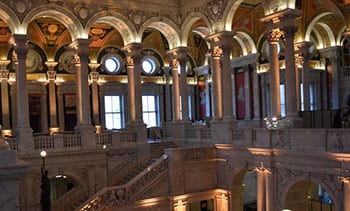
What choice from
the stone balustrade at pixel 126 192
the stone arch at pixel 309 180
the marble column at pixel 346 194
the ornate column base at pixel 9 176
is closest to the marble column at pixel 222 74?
the stone balustrade at pixel 126 192

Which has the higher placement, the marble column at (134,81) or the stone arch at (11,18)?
the stone arch at (11,18)

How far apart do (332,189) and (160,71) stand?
707 inches

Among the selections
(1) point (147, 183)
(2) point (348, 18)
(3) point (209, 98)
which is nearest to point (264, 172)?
(1) point (147, 183)

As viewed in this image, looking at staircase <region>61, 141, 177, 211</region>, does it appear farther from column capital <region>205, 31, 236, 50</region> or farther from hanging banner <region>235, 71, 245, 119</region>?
hanging banner <region>235, 71, 245, 119</region>

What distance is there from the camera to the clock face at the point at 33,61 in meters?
25.2

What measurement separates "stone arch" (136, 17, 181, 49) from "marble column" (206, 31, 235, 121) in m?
2.90


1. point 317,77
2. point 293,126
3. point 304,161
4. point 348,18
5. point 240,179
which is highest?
point 348,18

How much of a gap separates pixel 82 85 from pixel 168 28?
5.50 meters

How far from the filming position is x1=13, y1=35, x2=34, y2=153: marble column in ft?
59.3

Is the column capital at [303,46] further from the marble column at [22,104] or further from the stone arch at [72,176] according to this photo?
the marble column at [22,104]

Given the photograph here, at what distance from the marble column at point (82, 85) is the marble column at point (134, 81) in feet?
7.71

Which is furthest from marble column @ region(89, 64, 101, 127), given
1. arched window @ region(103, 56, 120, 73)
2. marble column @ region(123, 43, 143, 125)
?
marble column @ region(123, 43, 143, 125)

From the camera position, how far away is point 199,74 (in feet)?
100

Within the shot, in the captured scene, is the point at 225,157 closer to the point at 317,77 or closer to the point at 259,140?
the point at 259,140
